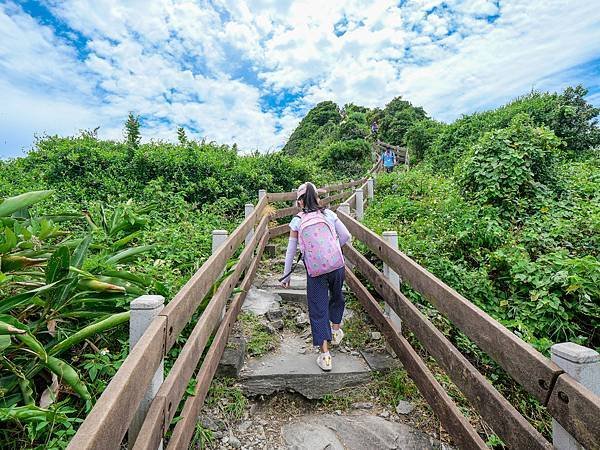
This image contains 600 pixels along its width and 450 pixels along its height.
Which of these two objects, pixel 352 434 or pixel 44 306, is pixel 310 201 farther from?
pixel 44 306

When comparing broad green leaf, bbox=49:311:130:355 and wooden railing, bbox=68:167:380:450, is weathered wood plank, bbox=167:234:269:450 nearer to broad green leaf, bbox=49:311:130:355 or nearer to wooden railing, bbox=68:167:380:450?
wooden railing, bbox=68:167:380:450

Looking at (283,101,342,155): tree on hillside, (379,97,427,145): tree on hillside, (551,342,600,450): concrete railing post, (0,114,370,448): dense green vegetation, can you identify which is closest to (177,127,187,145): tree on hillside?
(0,114,370,448): dense green vegetation

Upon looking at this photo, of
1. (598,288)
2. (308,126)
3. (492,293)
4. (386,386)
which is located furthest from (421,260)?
(308,126)

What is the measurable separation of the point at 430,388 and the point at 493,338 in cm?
90

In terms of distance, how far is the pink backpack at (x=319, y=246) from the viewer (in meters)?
3.54

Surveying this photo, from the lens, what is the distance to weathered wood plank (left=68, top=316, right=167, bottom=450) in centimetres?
101

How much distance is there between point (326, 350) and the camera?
135 inches

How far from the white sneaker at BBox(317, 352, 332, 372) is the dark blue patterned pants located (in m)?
0.12

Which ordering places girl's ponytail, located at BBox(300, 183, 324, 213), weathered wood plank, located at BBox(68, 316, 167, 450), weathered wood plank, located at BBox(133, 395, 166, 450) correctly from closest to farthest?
weathered wood plank, located at BBox(68, 316, 167, 450)
weathered wood plank, located at BBox(133, 395, 166, 450)
girl's ponytail, located at BBox(300, 183, 324, 213)

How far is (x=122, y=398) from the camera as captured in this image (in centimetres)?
120

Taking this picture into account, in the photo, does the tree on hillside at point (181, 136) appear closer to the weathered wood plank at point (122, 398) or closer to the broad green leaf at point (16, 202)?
the broad green leaf at point (16, 202)

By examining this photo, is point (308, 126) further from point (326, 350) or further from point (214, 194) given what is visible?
point (326, 350)

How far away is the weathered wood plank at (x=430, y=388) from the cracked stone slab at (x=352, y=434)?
29 centimetres

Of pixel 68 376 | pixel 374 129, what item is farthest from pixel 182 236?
pixel 374 129
